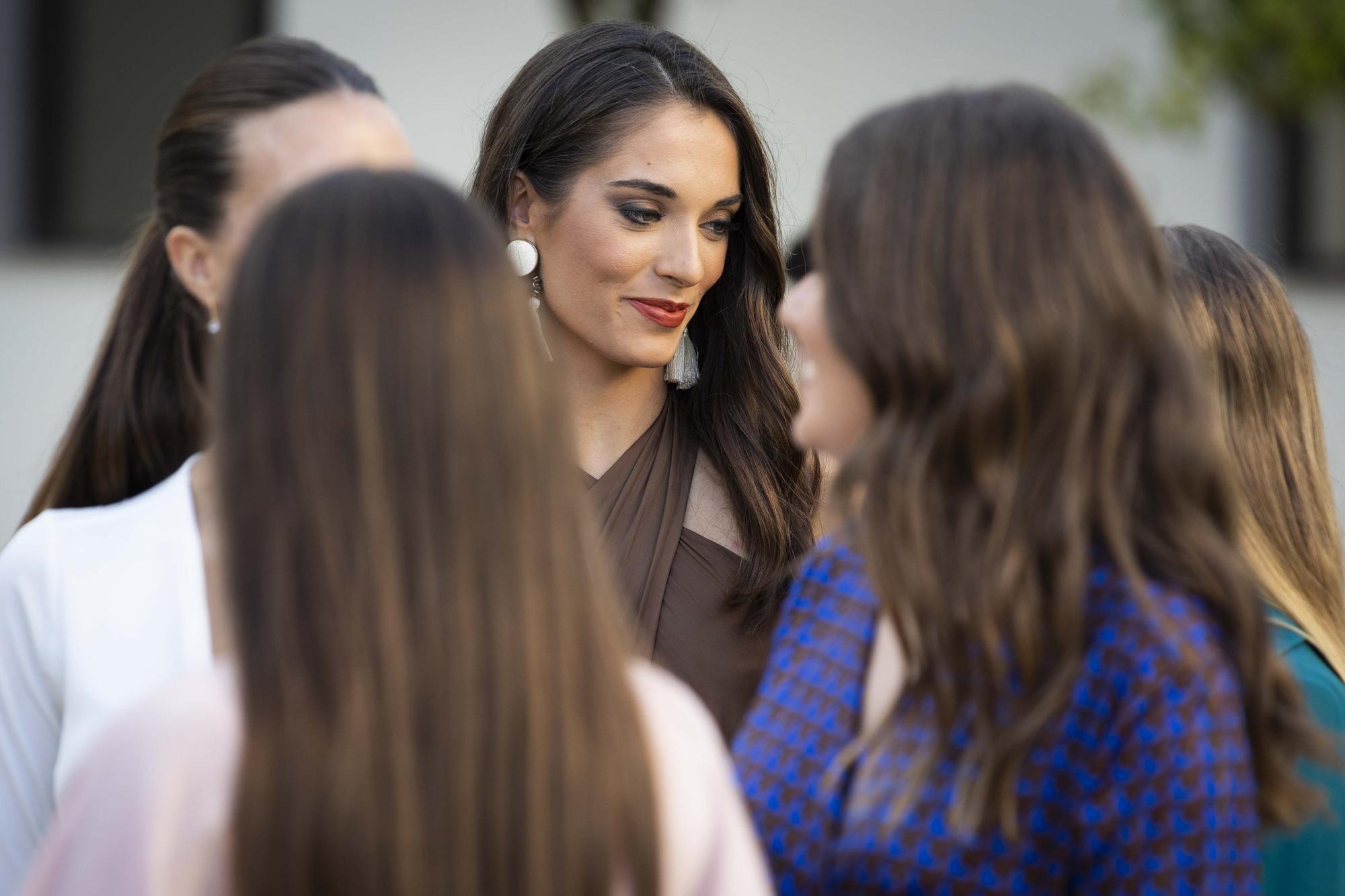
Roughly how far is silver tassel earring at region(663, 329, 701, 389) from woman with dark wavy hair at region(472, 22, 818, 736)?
0.01 metres

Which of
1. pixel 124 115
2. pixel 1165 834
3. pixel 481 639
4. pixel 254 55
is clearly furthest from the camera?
pixel 124 115

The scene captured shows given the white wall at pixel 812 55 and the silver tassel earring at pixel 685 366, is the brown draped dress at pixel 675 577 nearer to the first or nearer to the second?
the silver tassel earring at pixel 685 366

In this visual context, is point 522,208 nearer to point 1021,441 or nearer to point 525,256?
point 525,256

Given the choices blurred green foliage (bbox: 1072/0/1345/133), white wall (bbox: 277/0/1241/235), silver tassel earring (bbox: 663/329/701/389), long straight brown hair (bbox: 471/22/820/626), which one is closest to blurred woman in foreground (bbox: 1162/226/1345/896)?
long straight brown hair (bbox: 471/22/820/626)

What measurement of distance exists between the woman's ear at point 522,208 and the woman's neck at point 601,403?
8.1 inches

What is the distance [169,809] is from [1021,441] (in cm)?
85

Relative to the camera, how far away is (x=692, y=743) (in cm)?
117

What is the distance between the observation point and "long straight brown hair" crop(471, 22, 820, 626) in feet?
8.47

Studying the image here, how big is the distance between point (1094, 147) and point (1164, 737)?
593 mm

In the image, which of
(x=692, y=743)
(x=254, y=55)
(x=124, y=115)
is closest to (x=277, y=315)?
(x=692, y=743)

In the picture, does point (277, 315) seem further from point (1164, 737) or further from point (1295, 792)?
point (1295, 792)

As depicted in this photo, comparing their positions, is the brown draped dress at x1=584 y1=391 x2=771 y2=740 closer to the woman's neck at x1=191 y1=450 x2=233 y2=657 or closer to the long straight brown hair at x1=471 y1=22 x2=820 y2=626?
the long straight brown hair at x1=471 y1=22 x2=820 y2=626

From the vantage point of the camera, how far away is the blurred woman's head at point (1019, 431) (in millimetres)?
1371

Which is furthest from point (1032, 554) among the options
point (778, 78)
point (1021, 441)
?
point (778, 78)
